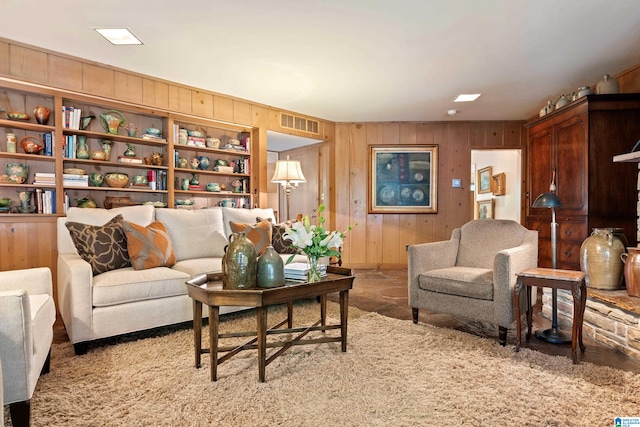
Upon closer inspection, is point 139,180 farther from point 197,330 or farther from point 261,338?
point 261,338

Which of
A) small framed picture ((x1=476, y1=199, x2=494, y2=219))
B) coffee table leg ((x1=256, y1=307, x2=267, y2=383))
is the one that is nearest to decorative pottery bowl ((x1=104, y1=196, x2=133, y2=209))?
coffee table leg ((x1=256, y1=307, x2=267, y2=383))

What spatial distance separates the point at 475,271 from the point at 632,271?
0.97 metres

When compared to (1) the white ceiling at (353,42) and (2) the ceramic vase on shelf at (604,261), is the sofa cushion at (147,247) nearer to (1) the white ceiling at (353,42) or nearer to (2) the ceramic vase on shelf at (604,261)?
(1) the white ceiling at (353,42)

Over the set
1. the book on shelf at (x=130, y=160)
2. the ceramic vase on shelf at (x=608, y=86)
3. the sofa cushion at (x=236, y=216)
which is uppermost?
the ceramic vase on shelf at (x=608, y=86)

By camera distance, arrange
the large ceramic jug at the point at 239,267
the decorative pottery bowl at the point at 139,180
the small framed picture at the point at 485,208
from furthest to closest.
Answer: the small framed picture at the point at 485,208 → the decorative pottery bowl at the point at 139,180 → the large ceramic jug at the point at 239,267

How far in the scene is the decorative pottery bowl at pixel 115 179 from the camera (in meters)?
3.85

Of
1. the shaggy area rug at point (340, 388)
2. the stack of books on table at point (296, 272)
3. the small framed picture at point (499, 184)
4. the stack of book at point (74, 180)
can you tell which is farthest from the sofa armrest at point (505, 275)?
the small framed picture at point (499, 184)

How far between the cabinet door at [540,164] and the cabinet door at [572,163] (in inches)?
6.3

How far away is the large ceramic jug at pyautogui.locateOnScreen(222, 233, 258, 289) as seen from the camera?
1.95m

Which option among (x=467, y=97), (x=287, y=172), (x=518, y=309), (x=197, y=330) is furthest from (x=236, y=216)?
(x=467, y=97)

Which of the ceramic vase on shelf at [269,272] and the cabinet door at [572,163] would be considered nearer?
the ceramic vase on shelf at [269,272]

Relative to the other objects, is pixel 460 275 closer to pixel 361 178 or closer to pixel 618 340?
pixel 618 340

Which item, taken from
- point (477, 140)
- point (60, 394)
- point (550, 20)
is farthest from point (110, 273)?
point (477, 140)

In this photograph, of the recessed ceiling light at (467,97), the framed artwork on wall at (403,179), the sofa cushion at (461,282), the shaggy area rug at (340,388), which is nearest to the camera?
the shaggy area rug at (340,388)
